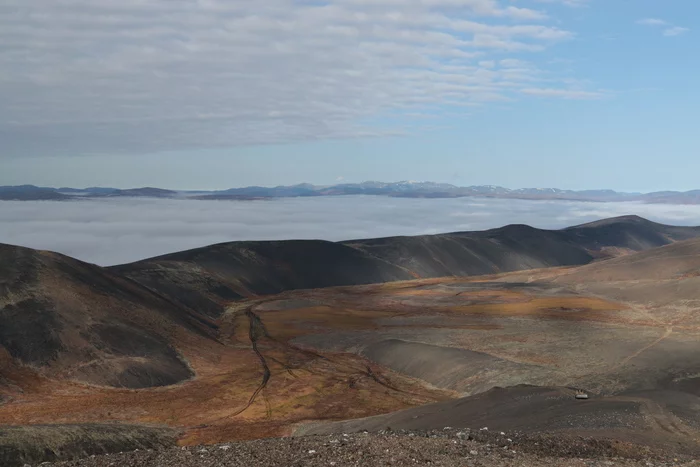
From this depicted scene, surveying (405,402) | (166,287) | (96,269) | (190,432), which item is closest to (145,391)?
(190,432)

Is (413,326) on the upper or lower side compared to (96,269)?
lower

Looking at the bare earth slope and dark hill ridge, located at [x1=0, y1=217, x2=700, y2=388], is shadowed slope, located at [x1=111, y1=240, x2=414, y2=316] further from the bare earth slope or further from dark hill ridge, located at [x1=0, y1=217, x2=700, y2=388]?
the bare earth slope

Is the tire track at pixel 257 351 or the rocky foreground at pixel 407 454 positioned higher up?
the rocky foreground at pixel 407 454

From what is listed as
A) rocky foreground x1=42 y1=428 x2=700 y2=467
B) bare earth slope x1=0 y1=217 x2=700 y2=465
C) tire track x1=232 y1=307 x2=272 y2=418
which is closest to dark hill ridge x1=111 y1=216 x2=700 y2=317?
bare earth slope x1=0 y1=217 x2=700 y2=465

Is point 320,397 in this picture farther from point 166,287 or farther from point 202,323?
point 166,287

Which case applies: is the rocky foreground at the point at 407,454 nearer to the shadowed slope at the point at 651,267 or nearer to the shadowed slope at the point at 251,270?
the shadowed slope at the point at 251,270

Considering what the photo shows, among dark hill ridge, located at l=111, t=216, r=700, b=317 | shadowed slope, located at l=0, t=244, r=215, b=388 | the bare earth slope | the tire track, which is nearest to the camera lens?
the bare earth slope

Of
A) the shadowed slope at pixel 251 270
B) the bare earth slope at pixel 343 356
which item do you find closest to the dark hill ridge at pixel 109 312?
the bare earth slope at pixel 343 356
